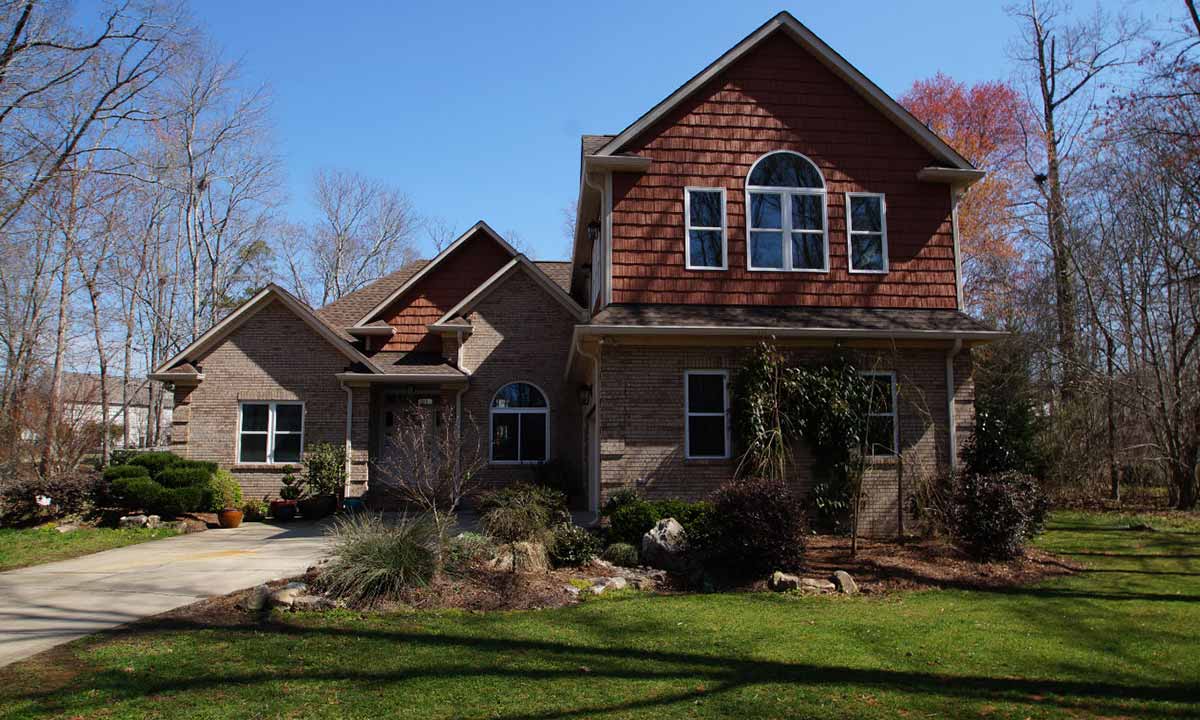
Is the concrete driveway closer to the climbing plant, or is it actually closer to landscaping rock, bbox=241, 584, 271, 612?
landscaping rock, bbox=241, 584, 271, 612

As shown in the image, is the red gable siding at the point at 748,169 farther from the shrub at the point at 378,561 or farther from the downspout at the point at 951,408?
the shrub at the point at 378,561

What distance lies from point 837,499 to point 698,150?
6.55m

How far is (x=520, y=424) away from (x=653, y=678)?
43.1 feet

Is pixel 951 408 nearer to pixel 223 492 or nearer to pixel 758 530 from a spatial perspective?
pixel 758 530

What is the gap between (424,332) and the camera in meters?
20.1

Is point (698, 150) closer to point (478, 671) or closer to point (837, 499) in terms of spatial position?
point (837, 499)

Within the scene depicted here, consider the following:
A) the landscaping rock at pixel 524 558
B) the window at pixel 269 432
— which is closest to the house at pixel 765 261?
the landscaping rock at pixel 524 558

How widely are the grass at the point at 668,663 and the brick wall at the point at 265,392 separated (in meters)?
10.6

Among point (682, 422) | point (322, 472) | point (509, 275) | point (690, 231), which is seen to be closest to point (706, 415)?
point (682, 422)

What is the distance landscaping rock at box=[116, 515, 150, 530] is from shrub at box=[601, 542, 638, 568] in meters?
10.4

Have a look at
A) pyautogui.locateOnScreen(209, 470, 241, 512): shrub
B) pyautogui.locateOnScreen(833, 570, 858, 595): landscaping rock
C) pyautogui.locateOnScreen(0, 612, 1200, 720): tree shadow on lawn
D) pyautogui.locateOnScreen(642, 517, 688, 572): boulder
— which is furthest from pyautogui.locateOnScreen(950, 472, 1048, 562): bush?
pyautogui.locateOnScreen(209, 470, 241, 512): shrub

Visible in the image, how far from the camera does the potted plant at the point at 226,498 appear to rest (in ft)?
53.6

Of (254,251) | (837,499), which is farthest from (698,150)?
(254,251)

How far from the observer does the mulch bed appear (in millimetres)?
9727
